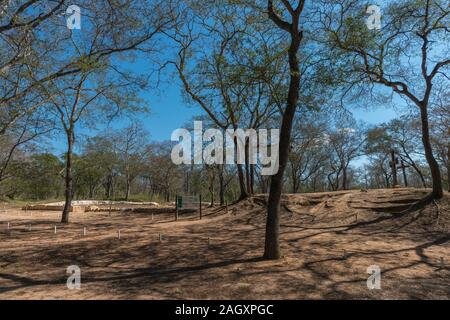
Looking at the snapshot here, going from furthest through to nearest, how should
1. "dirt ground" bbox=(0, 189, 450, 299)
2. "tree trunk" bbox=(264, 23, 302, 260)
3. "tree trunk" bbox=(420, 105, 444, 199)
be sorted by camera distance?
"tree trunk" bbox=(420, 105, 444, 199), "tree trunk" bbox=(264, 23, 302, 260), "dirt ground" bbox=(0, 189, 450, 299)

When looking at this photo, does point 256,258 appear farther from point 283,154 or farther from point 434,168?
point 434,168

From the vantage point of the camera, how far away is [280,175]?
6.92 meters

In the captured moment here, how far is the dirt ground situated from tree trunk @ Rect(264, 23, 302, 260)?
1.50 ft

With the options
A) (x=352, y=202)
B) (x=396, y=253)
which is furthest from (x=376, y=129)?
(x=396, y=253)

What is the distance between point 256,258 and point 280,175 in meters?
2.11

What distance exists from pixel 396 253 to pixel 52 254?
9695mm

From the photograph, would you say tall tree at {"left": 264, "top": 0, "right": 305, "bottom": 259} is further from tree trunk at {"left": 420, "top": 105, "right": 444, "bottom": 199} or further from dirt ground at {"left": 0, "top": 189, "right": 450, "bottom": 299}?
tree trunk at {"left": 420, "top": 105, "right": 444, "bottom": 199}

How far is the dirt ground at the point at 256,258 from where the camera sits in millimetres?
5035

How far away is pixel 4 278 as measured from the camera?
6.39 m

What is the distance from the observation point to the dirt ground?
5035mm

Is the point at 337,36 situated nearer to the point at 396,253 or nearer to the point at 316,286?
the point at 396,253

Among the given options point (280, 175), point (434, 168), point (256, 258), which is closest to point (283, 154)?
point (280, 175)

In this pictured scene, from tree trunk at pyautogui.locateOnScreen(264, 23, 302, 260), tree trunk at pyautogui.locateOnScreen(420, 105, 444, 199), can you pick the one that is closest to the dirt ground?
tree trunk at pyautogui.locateOnScreen(420, 105, 444, 199)

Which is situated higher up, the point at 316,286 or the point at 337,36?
the point at 337,36
